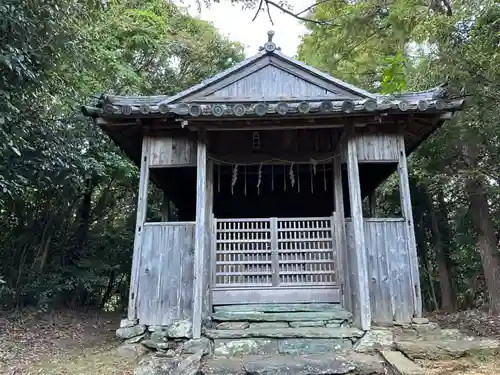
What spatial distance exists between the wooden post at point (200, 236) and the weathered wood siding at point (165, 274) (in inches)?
11.7

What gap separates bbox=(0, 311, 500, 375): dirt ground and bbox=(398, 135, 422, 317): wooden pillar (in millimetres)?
1107

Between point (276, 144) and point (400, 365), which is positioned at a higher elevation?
point (276, 144)

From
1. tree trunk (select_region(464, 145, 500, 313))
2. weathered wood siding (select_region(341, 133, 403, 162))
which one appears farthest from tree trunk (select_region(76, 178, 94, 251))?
tree trunk (select_region(464, 145, 500, 313))

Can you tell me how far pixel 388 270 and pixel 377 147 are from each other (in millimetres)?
1867

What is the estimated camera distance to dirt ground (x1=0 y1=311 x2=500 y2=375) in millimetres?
4531

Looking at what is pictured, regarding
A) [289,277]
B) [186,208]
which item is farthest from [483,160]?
[186,208]

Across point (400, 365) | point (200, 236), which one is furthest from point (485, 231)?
point (200, 236)

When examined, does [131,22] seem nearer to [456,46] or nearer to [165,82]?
[165,82]

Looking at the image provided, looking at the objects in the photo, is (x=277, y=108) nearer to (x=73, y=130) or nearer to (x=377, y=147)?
(x=377, y=147)

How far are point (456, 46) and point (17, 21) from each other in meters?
6.75

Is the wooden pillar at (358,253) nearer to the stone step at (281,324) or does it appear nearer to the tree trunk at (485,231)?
the stone step at (281,324)

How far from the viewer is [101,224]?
39.4 feet

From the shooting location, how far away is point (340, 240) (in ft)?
20.2

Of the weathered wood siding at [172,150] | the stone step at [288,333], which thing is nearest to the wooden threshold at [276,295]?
the stone step at [288,333]
